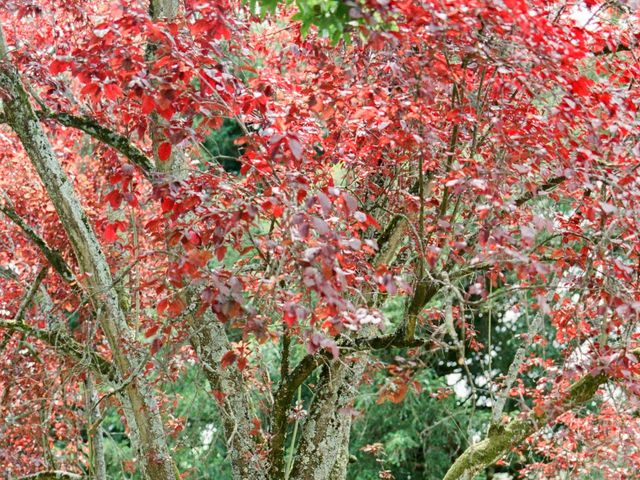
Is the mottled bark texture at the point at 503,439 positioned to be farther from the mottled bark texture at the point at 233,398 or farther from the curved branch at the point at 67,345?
the curved branch at the point at 67,345

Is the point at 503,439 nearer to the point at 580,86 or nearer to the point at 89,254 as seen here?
the point at 580,86

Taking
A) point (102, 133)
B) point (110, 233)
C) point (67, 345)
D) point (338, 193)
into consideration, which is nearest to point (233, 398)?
point (67, 345)

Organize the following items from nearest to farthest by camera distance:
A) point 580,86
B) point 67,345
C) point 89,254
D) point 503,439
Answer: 1. point 580,86
2. point 89,254
3. point 67,345
4. point 503,439

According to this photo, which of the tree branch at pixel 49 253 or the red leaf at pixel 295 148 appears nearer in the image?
the red leaf at pixel 295 148

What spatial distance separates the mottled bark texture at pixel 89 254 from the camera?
4.56 metres

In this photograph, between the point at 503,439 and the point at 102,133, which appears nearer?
the point at 102,133

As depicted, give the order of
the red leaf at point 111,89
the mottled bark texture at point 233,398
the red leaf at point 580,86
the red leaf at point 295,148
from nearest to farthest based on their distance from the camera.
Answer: the red leaf at point 295,148 → the red leaf at point 580,86 → the red leaf at point 111,89 → the mottled bark texture at point 233,398

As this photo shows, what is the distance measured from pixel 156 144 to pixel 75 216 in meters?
0.61

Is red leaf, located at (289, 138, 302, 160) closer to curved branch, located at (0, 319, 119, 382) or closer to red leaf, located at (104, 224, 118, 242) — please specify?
red leaf, located at (104, 224, 118, 242)

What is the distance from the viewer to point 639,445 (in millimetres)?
6316

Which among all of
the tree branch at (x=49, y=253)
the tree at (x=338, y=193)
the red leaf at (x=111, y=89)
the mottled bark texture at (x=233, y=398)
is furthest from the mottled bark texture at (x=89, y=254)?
the red leaf at (x=111, y=89)

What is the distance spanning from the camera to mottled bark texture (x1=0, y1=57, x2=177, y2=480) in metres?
4.56

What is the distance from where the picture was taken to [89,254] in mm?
4746

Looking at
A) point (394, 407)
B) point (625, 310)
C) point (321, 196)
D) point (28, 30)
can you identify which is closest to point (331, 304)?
point (321, 196)
